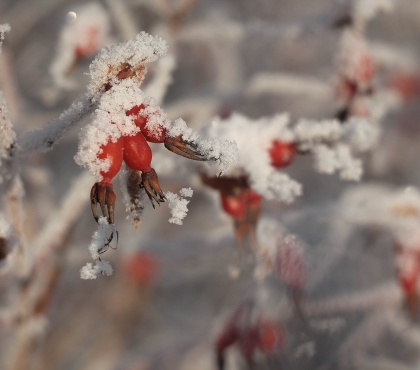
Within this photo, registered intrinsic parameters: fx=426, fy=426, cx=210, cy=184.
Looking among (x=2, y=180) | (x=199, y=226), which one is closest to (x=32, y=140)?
(x=2, y=180)

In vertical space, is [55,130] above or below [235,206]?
above

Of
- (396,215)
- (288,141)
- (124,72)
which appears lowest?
(396,215)

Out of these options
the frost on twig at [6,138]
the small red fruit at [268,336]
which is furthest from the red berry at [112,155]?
the small red fruit at [268,336]

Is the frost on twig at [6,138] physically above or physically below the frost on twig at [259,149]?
above

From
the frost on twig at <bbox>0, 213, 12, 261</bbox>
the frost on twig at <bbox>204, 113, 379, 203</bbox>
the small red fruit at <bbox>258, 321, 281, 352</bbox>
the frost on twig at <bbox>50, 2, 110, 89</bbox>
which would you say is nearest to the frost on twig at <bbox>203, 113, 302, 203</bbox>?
the frost on twig at <bbox>204, 113, 379, 203</bbox>

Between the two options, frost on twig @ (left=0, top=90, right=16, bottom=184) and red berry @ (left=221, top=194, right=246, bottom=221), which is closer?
frost on twig @ (left=0, top=90, right=16, bottom=184)

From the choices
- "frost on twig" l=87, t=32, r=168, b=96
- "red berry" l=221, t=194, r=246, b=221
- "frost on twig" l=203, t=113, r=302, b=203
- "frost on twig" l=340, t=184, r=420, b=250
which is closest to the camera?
"frost on twig" l=87, t=32, r=168, b=96

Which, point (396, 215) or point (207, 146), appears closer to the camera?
point (207, 146)

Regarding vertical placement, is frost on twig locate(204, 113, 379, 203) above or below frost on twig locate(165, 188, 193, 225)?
below

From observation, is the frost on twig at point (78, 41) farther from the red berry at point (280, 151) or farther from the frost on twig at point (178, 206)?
the frost on twig at point (178, 206)

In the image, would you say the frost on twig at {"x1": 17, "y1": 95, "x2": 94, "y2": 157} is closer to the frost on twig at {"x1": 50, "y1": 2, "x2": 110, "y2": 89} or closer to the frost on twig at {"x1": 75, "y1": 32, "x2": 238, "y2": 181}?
the frost on twig at {"x1": 75, "y1": 32, "x2": 238, "y2": 181}

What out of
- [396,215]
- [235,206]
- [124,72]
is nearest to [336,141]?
[235,206]

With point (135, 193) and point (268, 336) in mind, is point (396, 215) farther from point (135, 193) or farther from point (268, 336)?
point (135, 193)
